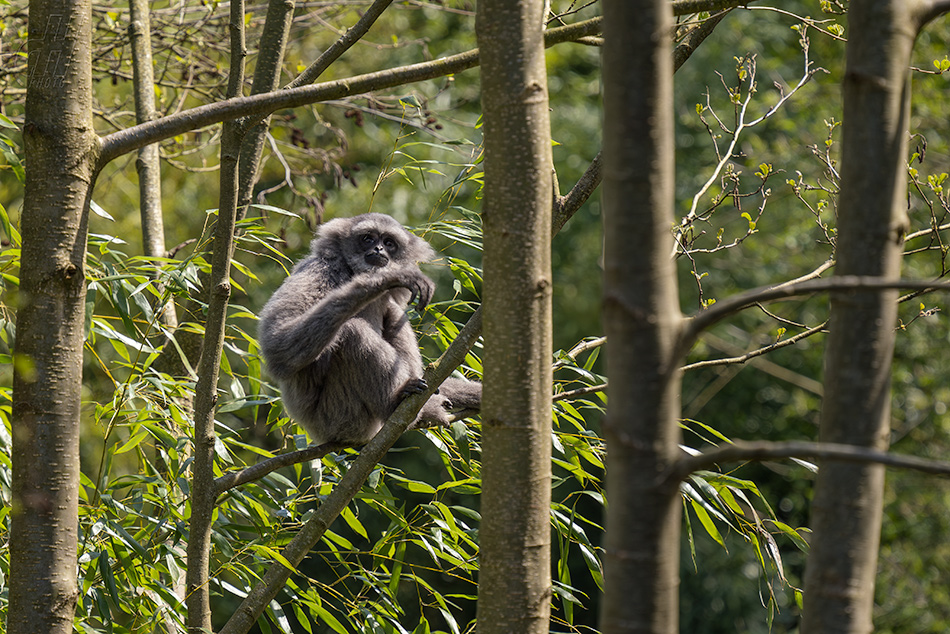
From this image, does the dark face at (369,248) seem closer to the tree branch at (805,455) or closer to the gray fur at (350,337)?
the gray fur at (350,337)

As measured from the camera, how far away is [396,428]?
7.57 feet

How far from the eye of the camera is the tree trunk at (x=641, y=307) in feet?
3.67

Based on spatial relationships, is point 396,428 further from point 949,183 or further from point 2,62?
point 949,183

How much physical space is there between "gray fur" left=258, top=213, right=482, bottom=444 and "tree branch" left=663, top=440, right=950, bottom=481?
2.38 meters

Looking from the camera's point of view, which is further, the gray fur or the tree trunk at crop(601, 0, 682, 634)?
the gray fur

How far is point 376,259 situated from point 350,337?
0.54 m

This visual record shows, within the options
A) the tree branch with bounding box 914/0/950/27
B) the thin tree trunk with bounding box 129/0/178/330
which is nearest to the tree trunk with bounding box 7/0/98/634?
the tree branch with bounding box 914/0/950/27

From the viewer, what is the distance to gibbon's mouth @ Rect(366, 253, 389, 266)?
4559 mm

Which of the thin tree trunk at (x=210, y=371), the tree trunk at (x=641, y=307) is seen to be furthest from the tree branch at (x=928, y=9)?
the thin tree trunk at (x=210, y=371)

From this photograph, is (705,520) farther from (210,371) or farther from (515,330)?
(515,330)

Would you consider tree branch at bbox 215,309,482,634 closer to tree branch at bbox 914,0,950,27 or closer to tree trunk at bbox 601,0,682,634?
tree trunk at bbox 601,0,682,634

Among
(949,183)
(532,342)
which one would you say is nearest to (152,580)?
(532,342)

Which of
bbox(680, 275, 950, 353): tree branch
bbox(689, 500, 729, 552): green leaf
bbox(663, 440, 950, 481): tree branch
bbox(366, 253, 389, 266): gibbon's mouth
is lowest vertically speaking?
bbox(689, 500, 729, 552): green leaf

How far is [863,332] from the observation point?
1.20m
